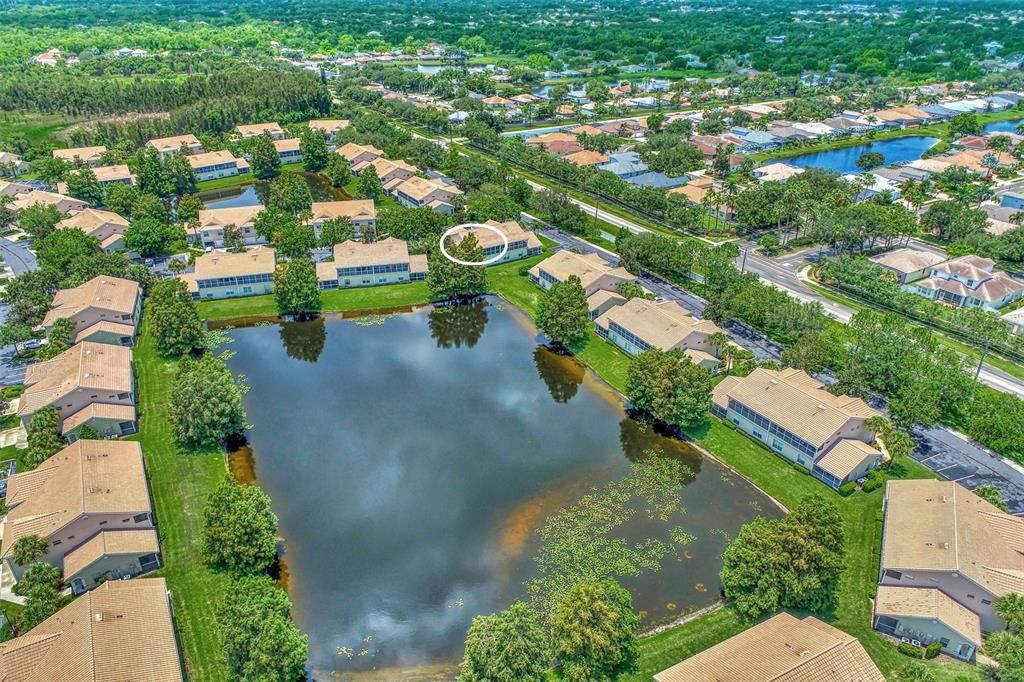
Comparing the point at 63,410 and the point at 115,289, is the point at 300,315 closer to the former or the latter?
the point at 115,289

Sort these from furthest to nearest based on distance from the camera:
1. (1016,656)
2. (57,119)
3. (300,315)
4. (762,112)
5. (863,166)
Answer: (762,112) < (57,119) < (863,166) < (300,315) < (1016,656)

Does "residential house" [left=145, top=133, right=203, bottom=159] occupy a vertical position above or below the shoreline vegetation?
above

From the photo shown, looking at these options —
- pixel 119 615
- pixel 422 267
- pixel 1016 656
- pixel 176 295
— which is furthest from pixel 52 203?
pixel 1016 656

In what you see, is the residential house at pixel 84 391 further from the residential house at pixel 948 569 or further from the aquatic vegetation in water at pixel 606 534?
the residential house at pixel 948 569

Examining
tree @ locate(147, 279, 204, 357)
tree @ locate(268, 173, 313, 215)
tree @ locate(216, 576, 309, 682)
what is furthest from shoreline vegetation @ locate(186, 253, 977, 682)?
tree @ locate(268, 173, 313, 215)

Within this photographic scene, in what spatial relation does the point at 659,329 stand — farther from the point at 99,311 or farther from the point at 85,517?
the point at 99,311

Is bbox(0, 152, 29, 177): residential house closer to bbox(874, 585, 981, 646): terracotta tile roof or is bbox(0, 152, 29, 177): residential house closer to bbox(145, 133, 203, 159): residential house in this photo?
bbox(145, 133, 203, 159): residential house
